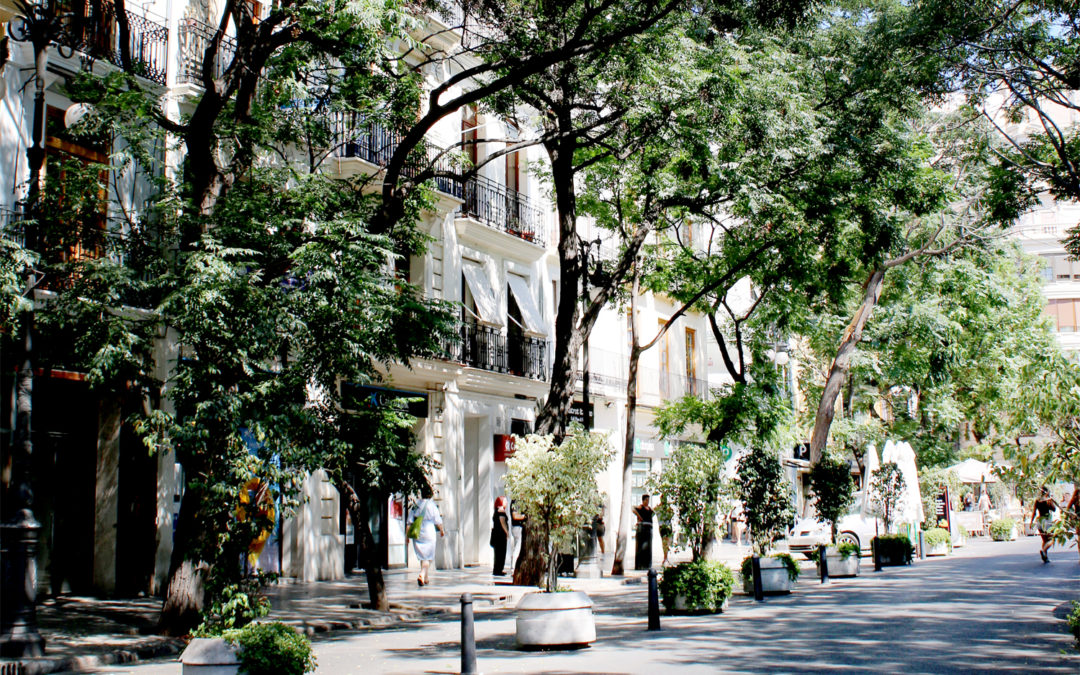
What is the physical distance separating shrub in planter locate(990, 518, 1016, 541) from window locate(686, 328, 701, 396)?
13.8 metres

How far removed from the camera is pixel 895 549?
2608 centimetres

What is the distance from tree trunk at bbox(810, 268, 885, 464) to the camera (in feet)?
Result: 80.8

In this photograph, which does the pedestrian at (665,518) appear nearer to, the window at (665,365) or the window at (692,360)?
the window at (665,365)

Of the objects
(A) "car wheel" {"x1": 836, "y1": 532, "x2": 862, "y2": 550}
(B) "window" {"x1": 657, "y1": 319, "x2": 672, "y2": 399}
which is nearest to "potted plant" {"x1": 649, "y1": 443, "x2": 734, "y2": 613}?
(A) "car wheel" {"x1": 836, "y1": 532, "x2": 862, "y2": 550}

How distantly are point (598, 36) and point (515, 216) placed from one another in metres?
13.0

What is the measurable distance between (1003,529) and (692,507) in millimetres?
29976

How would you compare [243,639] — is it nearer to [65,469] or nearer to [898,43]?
[65,469]


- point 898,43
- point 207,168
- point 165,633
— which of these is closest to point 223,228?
point 207,168

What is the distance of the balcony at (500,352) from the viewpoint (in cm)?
2544

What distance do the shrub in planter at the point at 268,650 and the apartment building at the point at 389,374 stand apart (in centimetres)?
652

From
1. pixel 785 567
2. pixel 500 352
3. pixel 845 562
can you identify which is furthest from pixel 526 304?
pixel 785 567

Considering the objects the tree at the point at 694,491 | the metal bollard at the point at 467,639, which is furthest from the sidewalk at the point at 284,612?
the metal bollard at the point at 467,639

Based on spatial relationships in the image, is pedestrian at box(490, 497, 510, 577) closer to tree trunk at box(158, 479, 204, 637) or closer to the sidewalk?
the sidewalk

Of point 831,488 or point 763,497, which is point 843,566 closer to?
point 831,488
